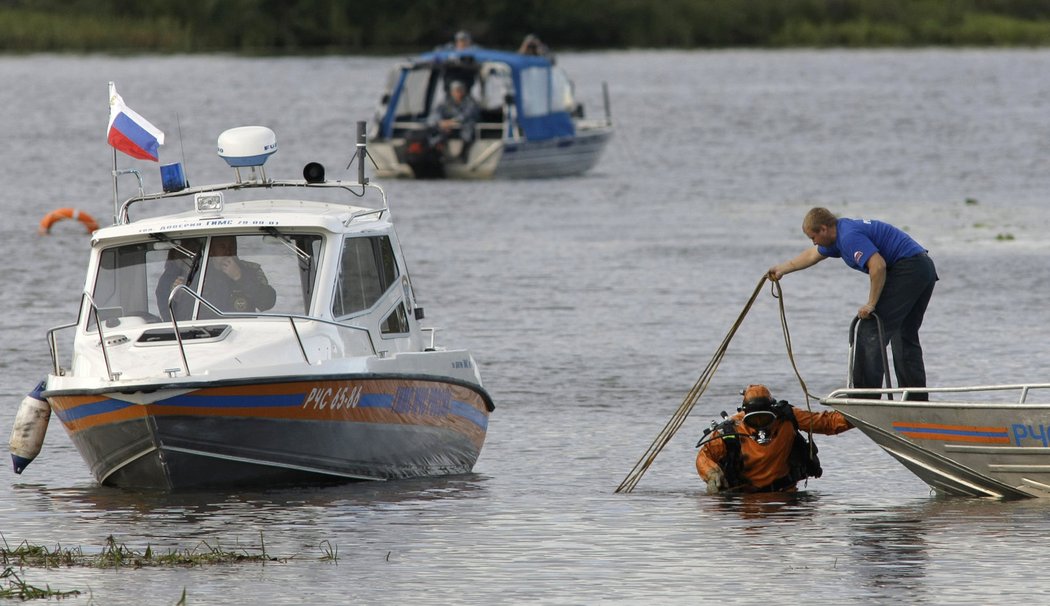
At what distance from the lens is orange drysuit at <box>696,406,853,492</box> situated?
1403 centimetres

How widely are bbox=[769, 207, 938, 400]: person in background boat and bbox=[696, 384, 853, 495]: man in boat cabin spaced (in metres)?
0.60

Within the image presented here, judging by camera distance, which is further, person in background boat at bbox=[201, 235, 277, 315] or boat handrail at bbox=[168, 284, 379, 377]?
Result: person in background boat at bbox=[201, 235, 277, 315]

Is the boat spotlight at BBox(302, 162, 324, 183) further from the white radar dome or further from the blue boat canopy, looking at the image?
the blue boat canopy

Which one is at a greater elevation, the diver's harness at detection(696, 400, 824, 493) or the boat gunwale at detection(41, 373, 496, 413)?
the boat gunwale at detection(41, 373, 496, 413)

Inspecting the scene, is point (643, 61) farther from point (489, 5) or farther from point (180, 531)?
point (180, 531)

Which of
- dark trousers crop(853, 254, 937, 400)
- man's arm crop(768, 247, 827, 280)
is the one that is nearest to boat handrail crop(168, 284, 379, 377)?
man's arm crop(768, 247, 827, 280)

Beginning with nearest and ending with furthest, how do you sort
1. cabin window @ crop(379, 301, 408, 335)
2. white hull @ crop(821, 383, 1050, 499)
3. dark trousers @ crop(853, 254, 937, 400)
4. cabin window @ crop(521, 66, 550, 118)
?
white hull @ crop(821, 383, 1050, 499) < dark trousers @ crop(853, 254, 937, 400) < cabin window @ crop(379, 301, 408, 335) < cabin window @ crop(521, 66, 550, 118)

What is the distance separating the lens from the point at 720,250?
101 feet

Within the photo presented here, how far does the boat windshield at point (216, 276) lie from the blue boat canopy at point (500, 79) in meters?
26.8

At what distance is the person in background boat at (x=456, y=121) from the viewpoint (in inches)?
1612

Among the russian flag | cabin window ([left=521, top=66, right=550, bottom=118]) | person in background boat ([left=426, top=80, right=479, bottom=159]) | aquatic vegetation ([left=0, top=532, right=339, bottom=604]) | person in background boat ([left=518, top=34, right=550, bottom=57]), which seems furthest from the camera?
person in background boat ([left=518, top=34, right=550, bottom=57])

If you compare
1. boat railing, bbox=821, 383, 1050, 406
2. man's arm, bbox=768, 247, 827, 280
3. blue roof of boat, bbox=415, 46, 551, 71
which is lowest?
blue roof of boat, bbox=415, 46, 551, 71

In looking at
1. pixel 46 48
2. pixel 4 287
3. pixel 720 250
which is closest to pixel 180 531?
pixel 4 287

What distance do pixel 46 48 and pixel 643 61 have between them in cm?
2950
